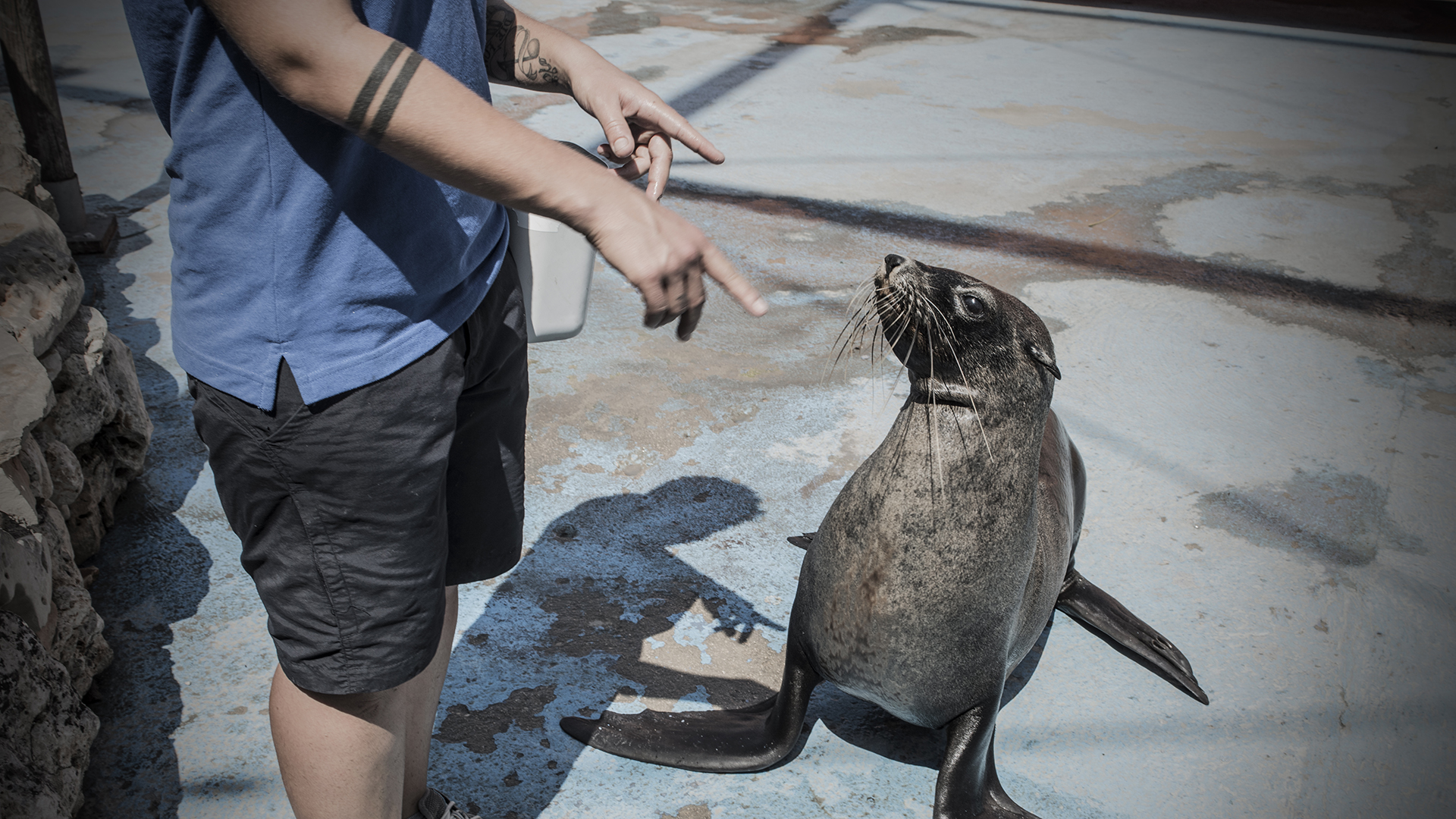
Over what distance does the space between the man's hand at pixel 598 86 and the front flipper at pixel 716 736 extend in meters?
1.00

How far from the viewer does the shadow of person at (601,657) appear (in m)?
2.00

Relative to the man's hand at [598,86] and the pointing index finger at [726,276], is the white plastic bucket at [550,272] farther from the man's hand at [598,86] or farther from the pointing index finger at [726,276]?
the pointing index finger at [726,276]

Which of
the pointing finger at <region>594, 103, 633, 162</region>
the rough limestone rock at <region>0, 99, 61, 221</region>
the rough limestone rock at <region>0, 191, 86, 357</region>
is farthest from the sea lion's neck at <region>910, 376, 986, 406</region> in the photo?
the rough limestone rock at <region>0, 99, 61, 221</region>

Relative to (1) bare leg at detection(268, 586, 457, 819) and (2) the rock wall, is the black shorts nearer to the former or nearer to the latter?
(1) bare leg at detection(268, 586, 457, 819)

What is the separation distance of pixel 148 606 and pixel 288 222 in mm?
1634

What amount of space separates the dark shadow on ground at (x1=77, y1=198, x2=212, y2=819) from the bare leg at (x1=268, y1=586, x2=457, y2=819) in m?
0.65

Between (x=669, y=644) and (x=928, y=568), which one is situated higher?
(x=928, y=568)

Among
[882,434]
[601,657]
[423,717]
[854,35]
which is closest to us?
[423,717]

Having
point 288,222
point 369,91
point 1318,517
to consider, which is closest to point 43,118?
point 288,222

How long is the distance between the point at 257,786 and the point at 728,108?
210 inches

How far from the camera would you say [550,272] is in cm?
157

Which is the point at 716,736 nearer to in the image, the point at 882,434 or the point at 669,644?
the point at 669,644

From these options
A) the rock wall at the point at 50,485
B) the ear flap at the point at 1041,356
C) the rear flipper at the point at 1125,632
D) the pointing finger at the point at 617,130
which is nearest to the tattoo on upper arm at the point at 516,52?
the pointing finger at the point at 617,130

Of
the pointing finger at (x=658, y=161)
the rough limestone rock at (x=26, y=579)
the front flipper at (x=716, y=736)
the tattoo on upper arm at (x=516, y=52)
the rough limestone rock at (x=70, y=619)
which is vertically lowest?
the front flipper at (x=716, y=736)
